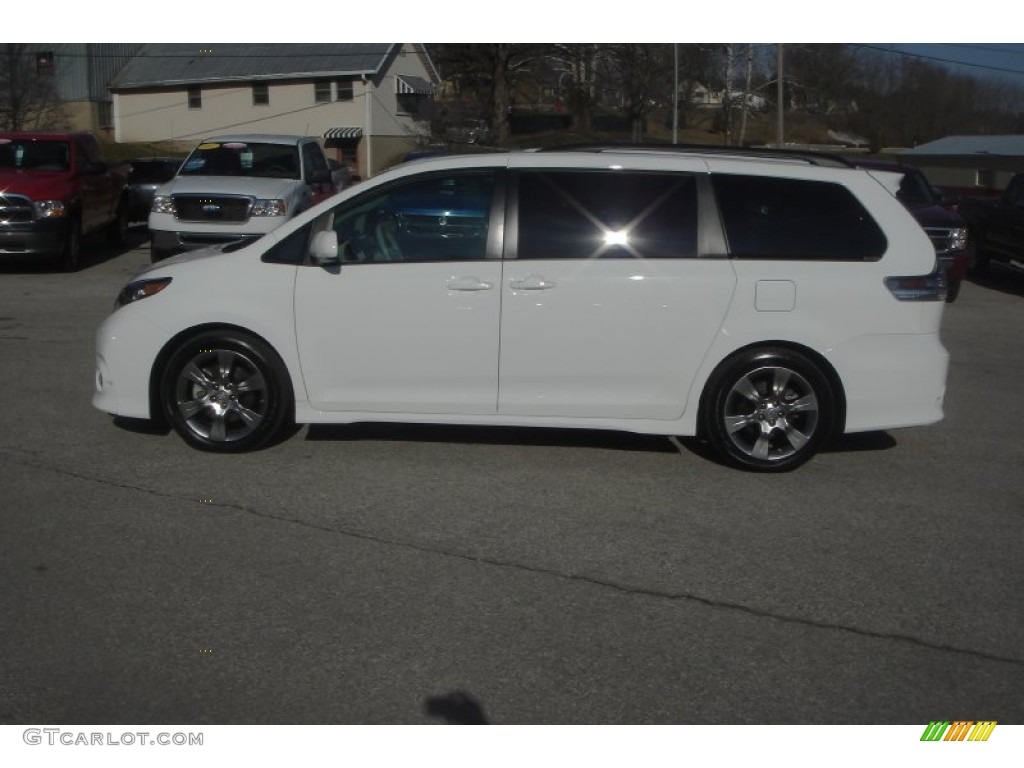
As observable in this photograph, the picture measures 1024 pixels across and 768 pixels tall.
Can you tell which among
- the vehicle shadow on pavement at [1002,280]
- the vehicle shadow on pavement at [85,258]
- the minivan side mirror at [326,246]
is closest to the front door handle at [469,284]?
the minivan side mirror at [326,246]

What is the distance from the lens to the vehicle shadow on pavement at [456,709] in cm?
392

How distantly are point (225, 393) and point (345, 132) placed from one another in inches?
1789

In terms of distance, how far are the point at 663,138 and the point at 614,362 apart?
61161 millimetres

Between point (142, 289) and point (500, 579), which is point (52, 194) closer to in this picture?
point (142, 289)

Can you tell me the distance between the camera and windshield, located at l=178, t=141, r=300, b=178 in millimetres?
16438

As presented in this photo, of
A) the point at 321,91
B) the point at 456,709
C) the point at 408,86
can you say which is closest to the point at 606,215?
the point at 456,709

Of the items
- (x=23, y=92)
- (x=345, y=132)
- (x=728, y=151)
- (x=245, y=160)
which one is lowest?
(x=728, y=151)

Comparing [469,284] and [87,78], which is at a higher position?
[87,78]

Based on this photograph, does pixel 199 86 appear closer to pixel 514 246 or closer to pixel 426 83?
pixel 426 83

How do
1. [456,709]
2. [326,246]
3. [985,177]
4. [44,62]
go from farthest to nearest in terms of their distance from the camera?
[44,62] → [985,177] → [326,246] → [456,709]

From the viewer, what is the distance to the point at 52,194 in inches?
622

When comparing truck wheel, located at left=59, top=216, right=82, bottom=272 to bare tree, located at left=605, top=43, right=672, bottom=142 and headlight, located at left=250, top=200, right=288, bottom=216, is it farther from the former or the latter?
bare tree, located at left=605, top=43, right=672, bottom=142

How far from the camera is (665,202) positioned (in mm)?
6812

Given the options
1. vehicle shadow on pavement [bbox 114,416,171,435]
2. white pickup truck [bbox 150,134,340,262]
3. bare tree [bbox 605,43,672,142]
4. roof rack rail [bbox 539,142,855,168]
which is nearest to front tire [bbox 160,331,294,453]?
vehicle shadow on pavement [bbox 114,416,171,435]
